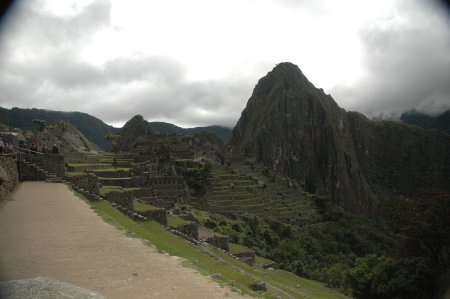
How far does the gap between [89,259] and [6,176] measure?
961 centimetres

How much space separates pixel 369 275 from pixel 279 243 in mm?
20695

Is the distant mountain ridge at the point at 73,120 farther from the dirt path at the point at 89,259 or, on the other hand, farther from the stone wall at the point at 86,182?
the dirt path at the point at 89,259

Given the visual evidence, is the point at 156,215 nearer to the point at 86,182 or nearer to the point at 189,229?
the point at 189,229

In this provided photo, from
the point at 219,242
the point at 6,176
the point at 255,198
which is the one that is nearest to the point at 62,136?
the point at 255,198

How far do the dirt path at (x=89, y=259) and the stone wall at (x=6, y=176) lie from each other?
2.36 m

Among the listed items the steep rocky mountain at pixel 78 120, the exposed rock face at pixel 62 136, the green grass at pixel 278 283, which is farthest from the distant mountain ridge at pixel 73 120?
the green grass at pixel 278 283

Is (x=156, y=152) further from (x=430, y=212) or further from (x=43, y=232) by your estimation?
(x=43, y=232)

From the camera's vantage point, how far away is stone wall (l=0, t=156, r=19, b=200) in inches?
568

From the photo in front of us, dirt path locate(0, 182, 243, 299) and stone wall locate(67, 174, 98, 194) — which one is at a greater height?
stone wall locate(67, 174, 98, 194)

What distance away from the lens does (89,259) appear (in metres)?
8.00

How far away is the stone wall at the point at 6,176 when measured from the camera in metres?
14.4

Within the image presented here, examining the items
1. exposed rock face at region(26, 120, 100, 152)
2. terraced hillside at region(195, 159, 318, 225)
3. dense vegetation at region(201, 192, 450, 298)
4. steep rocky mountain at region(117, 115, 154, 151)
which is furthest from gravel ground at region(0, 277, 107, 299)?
steep rocky mountain at region(117, 115, 154, 151)

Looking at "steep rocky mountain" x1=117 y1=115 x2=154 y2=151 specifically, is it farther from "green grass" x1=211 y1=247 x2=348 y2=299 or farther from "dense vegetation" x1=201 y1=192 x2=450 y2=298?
"green grass" x1=211 y1=247 x2=348 y2=299

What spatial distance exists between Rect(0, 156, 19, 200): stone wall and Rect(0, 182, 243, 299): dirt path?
2.36m
